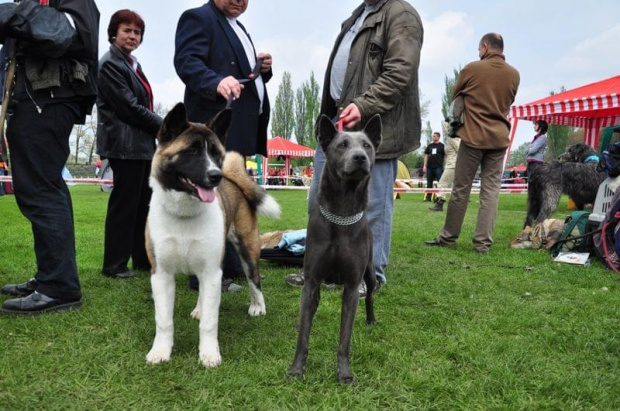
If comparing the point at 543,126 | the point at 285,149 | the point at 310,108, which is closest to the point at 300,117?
the point at 310,108

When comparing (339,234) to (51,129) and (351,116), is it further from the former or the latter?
(51,129)

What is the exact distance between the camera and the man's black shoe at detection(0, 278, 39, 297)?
3.68m

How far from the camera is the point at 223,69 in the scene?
3.99 metres

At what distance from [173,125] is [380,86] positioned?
5.40 ft

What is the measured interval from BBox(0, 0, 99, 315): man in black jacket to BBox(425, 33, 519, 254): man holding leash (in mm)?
4662

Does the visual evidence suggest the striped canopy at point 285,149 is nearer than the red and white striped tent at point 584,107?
No

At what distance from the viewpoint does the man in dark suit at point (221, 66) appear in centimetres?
369

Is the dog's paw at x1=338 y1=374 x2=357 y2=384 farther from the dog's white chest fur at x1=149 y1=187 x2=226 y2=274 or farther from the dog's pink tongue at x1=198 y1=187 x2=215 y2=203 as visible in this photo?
the dog's pink tongue at x1=198 y1=187 x2=215 y2=203

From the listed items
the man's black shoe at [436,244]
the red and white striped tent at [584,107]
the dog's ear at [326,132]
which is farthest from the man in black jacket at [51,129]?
the red and white striped tent at [584,107]

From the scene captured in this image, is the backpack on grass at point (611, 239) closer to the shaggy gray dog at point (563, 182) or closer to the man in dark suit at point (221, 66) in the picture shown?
the shaggy gray dog at point (563, 182)

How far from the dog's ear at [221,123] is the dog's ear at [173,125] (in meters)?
0.18

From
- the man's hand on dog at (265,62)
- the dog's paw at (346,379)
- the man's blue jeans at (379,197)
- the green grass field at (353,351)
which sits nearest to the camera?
the green grass field at (353,351)

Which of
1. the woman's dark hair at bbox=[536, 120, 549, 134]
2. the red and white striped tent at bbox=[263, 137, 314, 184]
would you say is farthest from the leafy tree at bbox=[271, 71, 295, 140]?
the woman's dark hair at bbox=[536, 120, 549, 134]

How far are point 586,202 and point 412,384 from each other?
28.9 feet
